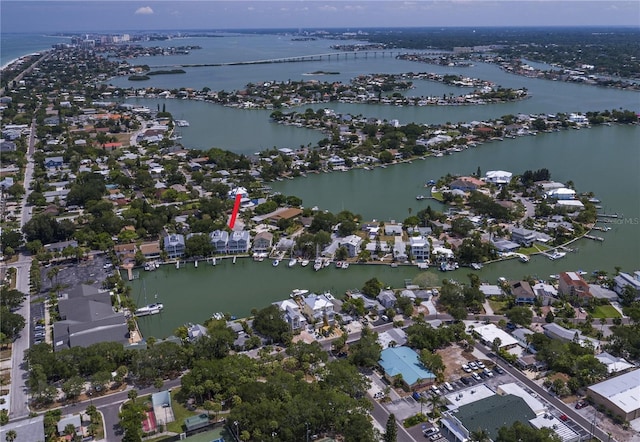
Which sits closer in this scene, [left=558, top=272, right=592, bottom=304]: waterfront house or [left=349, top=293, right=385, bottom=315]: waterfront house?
[left=349, top=293, right=385, bottom=315]: waterfront house

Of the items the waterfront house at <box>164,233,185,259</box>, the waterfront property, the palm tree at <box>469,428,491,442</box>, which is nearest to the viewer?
the palm tree at <box>469,428,491,442</box>

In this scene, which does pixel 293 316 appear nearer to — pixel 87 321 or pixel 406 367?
pixel 406 367

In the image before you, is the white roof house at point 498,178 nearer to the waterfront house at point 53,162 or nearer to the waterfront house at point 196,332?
the waterfront house at point 196,332

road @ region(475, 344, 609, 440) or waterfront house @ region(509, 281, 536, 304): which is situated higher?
waterfront house @ region(509, 281, 536, 304)

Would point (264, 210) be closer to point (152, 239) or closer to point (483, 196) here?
point (152, 239)

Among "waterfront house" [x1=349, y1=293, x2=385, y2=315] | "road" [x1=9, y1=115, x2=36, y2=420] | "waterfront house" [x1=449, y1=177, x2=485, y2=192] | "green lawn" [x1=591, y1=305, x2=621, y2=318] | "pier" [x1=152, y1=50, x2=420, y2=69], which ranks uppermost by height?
"pier" [x1=152, y1=50, x2=420, y2=69]

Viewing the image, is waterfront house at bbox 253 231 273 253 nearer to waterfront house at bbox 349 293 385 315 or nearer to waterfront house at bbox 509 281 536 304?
waterfront house at bbox 349 293 385 315

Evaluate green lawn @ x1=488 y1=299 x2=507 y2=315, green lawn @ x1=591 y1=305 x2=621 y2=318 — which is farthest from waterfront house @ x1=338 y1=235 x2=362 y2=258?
green lawn @ x1=591 y1=305 x2=621 y2=318

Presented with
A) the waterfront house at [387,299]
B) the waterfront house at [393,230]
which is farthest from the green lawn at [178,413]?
the waterfront house at [393,230]
